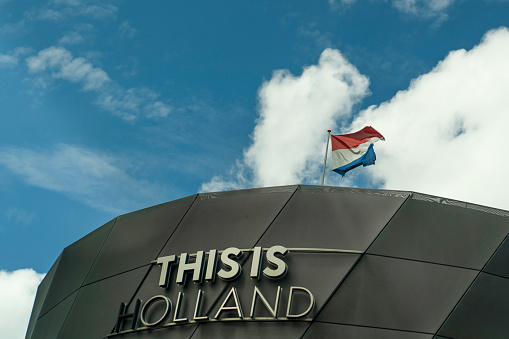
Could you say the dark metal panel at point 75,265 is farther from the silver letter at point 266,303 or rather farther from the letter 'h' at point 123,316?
the silver letter at point 266,303

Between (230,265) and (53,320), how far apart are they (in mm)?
8546

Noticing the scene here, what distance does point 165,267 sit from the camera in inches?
829

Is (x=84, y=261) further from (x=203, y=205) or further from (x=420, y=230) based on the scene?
(x=420, y=230)

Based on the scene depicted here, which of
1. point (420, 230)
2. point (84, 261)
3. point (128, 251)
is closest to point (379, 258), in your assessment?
point (420, 230)

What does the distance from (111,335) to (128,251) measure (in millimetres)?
3127

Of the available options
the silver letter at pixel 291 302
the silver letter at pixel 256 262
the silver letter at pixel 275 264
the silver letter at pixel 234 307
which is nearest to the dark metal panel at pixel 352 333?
the silver letter at pixel 291 302

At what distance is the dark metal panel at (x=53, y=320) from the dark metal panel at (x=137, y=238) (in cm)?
128

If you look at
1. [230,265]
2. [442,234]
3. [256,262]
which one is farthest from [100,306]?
[442,234]

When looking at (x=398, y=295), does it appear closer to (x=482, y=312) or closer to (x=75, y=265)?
(x=482, y=312)

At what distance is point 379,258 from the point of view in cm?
1936

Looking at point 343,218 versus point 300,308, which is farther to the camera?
point 343,218

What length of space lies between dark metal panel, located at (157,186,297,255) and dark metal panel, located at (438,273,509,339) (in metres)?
6.27

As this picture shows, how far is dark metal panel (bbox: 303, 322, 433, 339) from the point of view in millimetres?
18109

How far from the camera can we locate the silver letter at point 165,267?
20.8m
